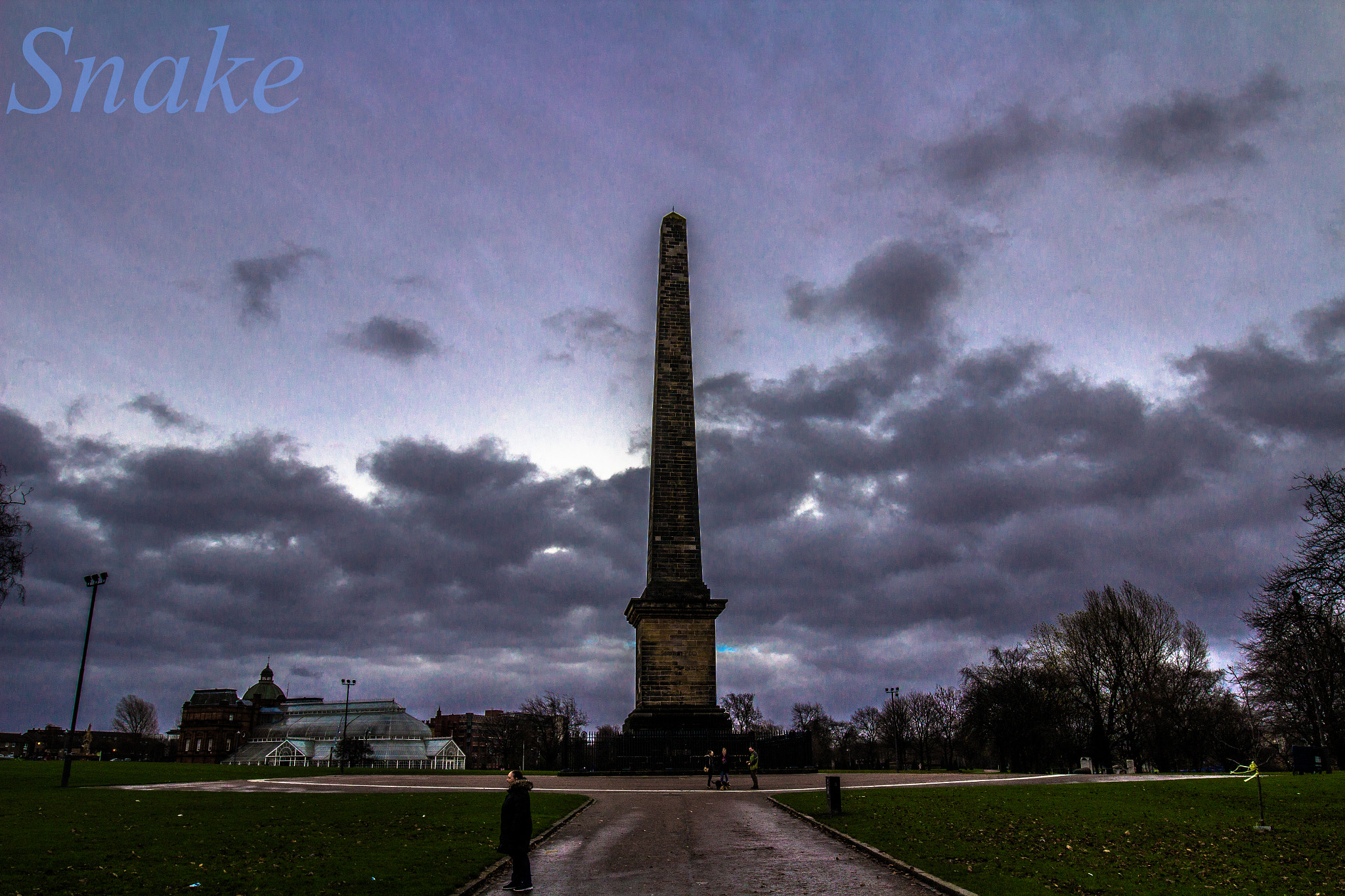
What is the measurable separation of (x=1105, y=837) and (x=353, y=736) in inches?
4099

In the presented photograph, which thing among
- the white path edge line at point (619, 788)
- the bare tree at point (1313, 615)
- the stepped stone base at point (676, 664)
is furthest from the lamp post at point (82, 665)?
the bare tree at point (1313, 615)

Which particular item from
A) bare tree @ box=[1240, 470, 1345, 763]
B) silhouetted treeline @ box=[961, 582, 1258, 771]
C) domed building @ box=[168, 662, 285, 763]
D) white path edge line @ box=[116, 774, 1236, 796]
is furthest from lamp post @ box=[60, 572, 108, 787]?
domed building @ box=[168, 662, 285, 763]

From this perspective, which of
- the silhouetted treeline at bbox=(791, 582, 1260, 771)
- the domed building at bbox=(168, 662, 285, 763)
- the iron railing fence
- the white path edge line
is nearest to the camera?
the white path edge line

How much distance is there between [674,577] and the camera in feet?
98.0

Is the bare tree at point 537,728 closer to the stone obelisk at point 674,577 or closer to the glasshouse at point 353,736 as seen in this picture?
the glasshouse at point 353,736

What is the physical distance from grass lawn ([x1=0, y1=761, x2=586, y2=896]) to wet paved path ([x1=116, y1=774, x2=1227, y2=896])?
120 cm

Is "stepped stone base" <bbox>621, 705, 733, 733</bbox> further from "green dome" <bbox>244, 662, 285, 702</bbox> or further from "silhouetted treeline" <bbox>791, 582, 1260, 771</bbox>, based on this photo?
"green dome" <bbox>244, 662, 285, 702</bbox>

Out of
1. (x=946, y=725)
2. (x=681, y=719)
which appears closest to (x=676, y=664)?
(x=681, y=719)

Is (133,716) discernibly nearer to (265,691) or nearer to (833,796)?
(265,691)

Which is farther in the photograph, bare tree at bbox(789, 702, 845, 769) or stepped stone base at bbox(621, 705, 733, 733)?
bare tree at bbox(789, 702, 845, 769)

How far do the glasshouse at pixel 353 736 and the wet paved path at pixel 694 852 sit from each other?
261ft

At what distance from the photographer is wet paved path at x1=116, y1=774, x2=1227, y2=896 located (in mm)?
10914

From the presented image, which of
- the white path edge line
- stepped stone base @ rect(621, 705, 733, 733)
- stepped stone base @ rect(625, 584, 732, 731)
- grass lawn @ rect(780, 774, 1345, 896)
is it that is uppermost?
stepped stone base @ rect(625, 584, 732, 731)

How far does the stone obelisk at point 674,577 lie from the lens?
28.8 metres
